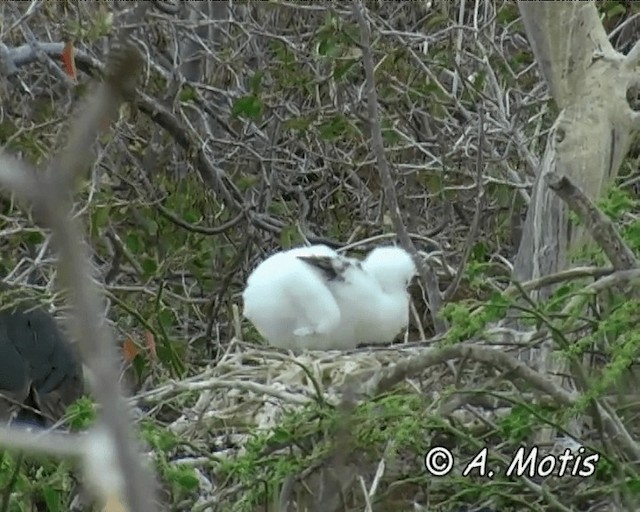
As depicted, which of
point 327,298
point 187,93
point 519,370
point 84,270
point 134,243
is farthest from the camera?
point 187,93

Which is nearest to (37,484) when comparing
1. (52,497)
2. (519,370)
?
(52,497)

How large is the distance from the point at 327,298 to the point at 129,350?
0.45m

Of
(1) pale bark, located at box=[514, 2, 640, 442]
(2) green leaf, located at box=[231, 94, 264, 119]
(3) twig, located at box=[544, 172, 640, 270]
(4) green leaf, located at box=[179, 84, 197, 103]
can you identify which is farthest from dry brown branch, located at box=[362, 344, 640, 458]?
(4) green leaf, located at box=[179, 84, 197, 103]

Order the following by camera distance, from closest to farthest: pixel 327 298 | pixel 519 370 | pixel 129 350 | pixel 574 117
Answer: pixel 519 370 < pixel 574 117 < pixel 129 350 < pixel 327 298

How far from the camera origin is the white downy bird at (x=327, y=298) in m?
2.69

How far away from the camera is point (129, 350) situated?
2.56 metres

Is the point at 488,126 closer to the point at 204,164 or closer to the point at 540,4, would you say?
the point at 204,164

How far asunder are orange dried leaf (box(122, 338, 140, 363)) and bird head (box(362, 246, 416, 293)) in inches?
A: 22.1

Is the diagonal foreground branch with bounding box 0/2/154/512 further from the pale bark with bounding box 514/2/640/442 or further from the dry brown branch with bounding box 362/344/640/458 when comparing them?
the pale bark with bounding box 514/2/640/442

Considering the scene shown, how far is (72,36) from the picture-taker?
10.9ft

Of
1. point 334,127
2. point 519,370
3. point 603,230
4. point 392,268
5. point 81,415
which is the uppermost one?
point 334,127

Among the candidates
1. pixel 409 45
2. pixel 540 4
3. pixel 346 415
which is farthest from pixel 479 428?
pixel 409 45

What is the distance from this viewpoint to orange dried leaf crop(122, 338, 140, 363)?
8.28 feet

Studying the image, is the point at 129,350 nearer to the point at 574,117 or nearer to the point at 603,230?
the point at 574,117
